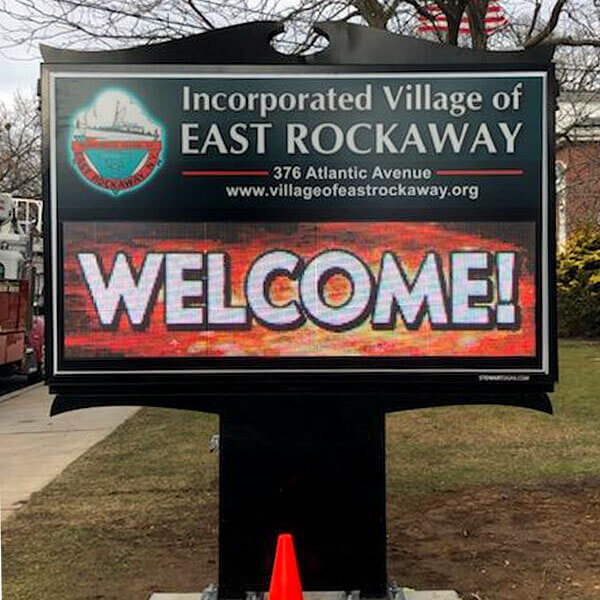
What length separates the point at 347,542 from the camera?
15.2 feet

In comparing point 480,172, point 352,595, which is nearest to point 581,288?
point 480,172

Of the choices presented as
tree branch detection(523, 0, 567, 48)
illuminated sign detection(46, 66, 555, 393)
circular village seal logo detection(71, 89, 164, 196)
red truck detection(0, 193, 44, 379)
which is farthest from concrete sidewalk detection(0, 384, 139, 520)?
tree branch detection(523, 0, 567, 48)

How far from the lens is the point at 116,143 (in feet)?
14.4

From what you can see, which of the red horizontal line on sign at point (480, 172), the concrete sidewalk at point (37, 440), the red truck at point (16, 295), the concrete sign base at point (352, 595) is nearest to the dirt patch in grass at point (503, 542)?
the concrete sign base at point (352, 595)

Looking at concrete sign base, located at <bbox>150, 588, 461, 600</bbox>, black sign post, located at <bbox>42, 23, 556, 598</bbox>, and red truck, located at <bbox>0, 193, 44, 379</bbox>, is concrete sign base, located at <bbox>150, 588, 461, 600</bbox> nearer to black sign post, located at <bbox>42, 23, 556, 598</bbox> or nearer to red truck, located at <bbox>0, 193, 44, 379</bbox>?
black sign post, located at <bbox>42, 23, 556, 598</bbox>

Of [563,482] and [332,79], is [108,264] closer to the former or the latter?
[332,79]

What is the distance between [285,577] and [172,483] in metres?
4.16

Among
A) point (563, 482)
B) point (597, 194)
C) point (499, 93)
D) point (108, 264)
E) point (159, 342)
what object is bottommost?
point (563, 482)

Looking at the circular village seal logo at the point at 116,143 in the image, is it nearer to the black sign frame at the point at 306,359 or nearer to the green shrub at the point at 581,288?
the black sign frame at the point at 306,359

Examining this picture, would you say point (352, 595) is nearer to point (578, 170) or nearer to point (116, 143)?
point (116, 143)

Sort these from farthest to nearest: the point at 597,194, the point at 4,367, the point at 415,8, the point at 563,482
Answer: the point at 597,194
the point at 4,367
the point at 415,8
the point at 563,482

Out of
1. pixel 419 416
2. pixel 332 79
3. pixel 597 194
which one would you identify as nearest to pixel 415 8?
pixel 419 416

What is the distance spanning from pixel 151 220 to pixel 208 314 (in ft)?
1.81

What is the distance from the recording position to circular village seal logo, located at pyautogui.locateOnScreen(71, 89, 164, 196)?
4.39m
